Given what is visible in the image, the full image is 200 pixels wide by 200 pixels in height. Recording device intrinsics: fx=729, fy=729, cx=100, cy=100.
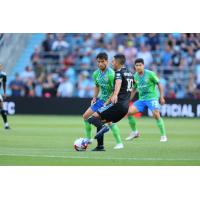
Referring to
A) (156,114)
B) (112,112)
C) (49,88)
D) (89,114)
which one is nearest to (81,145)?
(89,114)

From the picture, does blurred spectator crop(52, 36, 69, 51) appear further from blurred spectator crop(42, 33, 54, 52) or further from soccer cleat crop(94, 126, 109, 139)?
soccer cleat crop(94, 126, 109, 139)

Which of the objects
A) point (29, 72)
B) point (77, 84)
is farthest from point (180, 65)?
point (29, 72)

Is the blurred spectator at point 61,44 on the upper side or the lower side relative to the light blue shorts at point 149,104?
upper

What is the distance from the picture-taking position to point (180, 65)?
30.5 m

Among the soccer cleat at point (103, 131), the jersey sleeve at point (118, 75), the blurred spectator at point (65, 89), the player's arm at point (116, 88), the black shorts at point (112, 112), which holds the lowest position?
A: the blurred spectator at point (65, 89)

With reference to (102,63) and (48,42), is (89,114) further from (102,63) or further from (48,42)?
(48,42)

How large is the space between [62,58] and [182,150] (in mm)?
17614

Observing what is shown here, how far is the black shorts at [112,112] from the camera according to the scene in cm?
1373

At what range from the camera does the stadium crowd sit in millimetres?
30297

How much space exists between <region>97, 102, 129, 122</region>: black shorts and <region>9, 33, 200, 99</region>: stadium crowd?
53.1ft

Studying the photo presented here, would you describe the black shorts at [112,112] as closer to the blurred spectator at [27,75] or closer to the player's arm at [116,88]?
the player's arm at [116,88]

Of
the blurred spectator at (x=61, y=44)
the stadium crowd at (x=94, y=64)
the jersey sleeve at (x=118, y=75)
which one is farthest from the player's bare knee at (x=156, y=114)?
the blurred spectator at (x=61, y=44)

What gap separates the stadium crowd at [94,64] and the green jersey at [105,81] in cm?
1566
